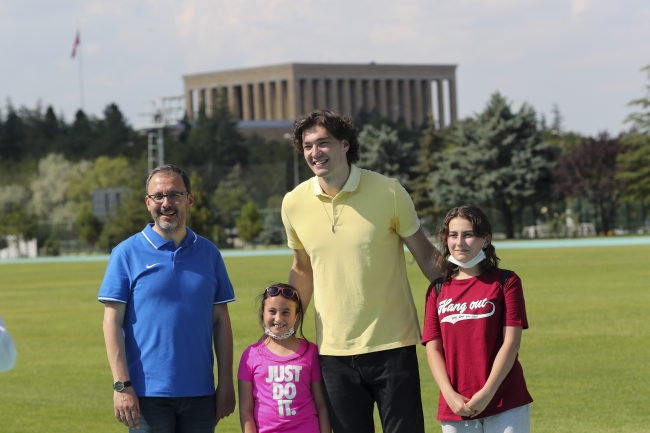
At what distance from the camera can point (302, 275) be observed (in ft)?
18.5

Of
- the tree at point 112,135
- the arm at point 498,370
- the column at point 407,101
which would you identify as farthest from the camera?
the column at point 407,101

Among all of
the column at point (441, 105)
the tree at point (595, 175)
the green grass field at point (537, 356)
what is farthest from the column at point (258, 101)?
the green grass field at point (537, 356)

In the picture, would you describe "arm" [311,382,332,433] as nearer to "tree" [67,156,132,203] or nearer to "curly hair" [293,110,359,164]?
"curly hair" [293,110,359,164]

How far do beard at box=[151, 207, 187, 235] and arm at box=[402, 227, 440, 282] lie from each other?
1.14 meters

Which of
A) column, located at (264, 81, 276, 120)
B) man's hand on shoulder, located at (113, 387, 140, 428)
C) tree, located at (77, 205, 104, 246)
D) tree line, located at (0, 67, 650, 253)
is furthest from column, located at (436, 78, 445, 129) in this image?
man's hand on shoulder, located at (113, 387, 140, 428)

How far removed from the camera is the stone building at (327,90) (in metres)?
137

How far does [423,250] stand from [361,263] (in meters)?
0.40

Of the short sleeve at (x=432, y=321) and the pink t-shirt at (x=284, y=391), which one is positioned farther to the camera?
the pink t-shirt at (x=284, y=391)

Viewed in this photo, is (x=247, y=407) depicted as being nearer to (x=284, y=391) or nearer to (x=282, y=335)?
(x=284, y=391)

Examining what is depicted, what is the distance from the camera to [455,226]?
5250 mm

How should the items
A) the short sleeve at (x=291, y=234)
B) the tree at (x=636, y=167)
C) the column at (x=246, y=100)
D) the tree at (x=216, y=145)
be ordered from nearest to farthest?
the short sleeve at (x=291, y=234)
the tree at (x=636, y=167)
the tree at (x=216, y=145)
the column at (x=246, y=100)

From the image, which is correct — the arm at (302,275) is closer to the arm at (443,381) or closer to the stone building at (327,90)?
the arm at (443,381)

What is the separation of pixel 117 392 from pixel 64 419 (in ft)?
15.8

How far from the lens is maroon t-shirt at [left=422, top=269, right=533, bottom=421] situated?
199 inches
